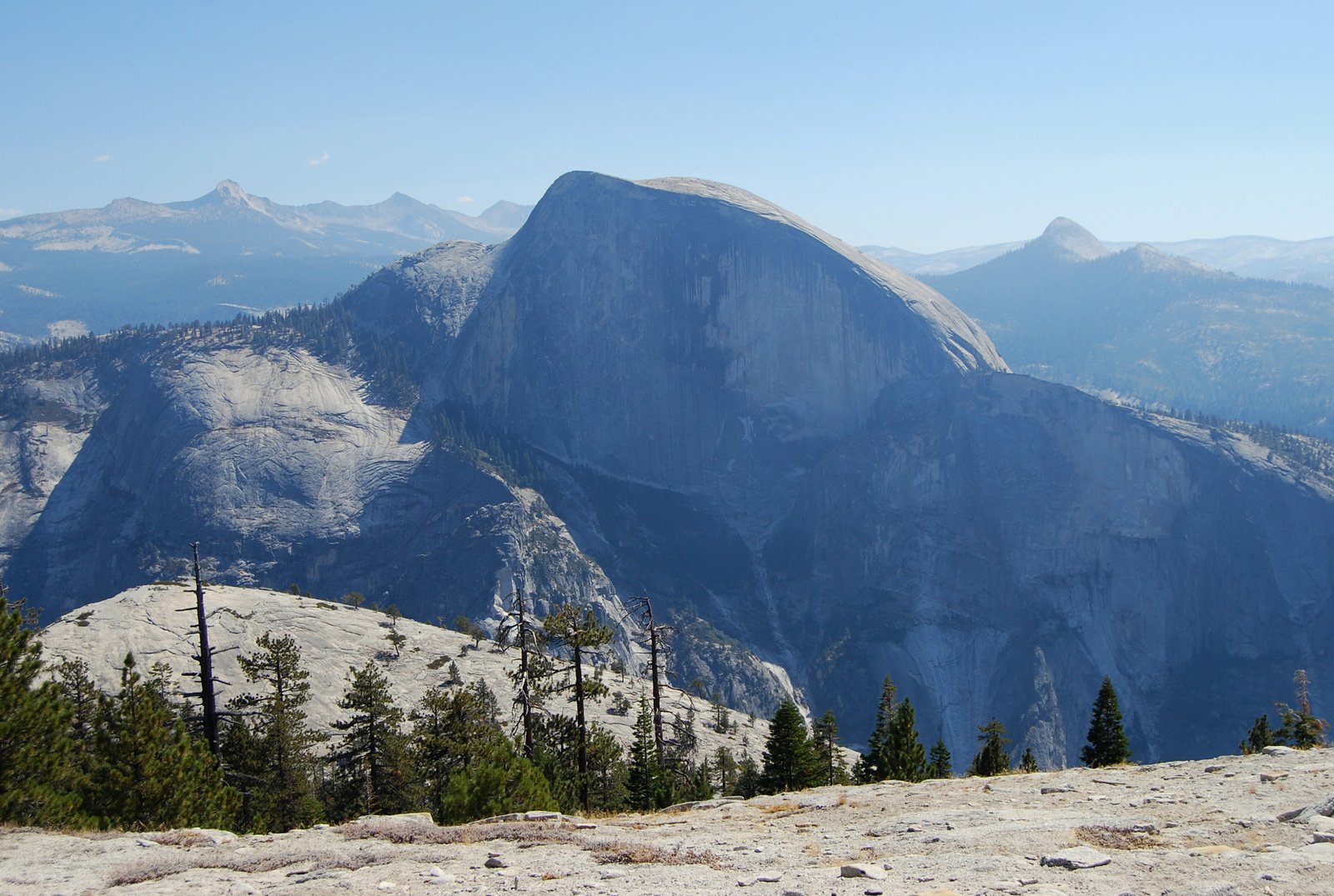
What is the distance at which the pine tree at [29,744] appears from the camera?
74.6 ft

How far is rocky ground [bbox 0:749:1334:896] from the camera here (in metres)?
14.3

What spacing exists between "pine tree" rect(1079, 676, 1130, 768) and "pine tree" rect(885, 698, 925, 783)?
11.5 m

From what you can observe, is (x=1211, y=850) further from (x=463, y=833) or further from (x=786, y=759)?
(x=786, y=759)

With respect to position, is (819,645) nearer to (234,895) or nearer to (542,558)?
(542,558)

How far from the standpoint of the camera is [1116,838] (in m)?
16.5

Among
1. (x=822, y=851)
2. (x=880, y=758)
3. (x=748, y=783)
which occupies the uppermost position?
(x=822, y=851)

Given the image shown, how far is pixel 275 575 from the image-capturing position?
5915 inches

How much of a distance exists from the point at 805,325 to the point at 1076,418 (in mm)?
62745

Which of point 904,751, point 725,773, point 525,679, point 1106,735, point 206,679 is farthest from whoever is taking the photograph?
point 725,773

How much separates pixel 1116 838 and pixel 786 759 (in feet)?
118

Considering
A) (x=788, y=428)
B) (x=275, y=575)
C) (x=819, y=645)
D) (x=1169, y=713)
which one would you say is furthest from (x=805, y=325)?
(x=275, y=575)

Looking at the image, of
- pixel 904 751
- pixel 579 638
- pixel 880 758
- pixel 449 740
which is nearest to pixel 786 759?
pixel 880 758

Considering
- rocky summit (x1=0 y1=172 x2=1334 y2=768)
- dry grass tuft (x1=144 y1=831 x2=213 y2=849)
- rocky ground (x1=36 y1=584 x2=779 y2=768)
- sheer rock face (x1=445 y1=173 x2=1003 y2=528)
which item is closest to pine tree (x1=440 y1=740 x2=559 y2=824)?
dry grass tuft (x1=144 y1=831 x2=213 y2=849)

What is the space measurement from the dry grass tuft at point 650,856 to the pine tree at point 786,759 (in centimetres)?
3382
